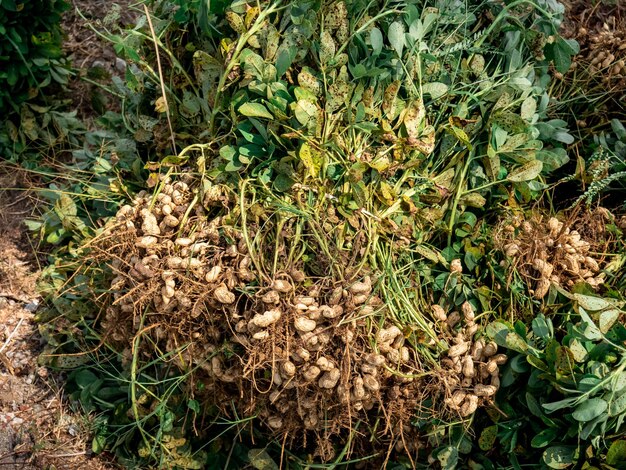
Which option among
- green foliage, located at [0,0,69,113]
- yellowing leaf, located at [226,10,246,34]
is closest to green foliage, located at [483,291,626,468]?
yellowing leaf, located at [226,10,246,34]

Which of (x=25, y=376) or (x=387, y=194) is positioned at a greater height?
(x=387, y=194)

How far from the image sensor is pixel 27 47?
257 cm

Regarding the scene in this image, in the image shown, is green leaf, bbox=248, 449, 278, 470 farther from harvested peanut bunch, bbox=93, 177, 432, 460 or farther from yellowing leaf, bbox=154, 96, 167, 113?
yellowing leaf, bbox=154, 96, 167, 113

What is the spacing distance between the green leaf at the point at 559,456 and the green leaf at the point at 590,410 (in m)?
0.13

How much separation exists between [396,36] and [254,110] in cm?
41

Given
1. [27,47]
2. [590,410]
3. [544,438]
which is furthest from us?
[27,47]

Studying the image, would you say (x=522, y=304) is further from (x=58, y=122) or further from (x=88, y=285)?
(x=58, y=122)

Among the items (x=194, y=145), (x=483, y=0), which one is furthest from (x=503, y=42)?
(x=194, y=145)

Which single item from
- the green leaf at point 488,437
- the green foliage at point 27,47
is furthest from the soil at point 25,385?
the green leaf at point 488,437

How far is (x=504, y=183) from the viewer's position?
196cm

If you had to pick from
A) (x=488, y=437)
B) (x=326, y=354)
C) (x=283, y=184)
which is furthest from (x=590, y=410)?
(x=283, y=184)

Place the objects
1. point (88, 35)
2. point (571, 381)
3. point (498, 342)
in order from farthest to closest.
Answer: point (88, 35) < point (498, 342) < point (571, 381)

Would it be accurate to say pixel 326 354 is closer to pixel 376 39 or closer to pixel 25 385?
pixel 376 39

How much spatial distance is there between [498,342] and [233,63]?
95cm
